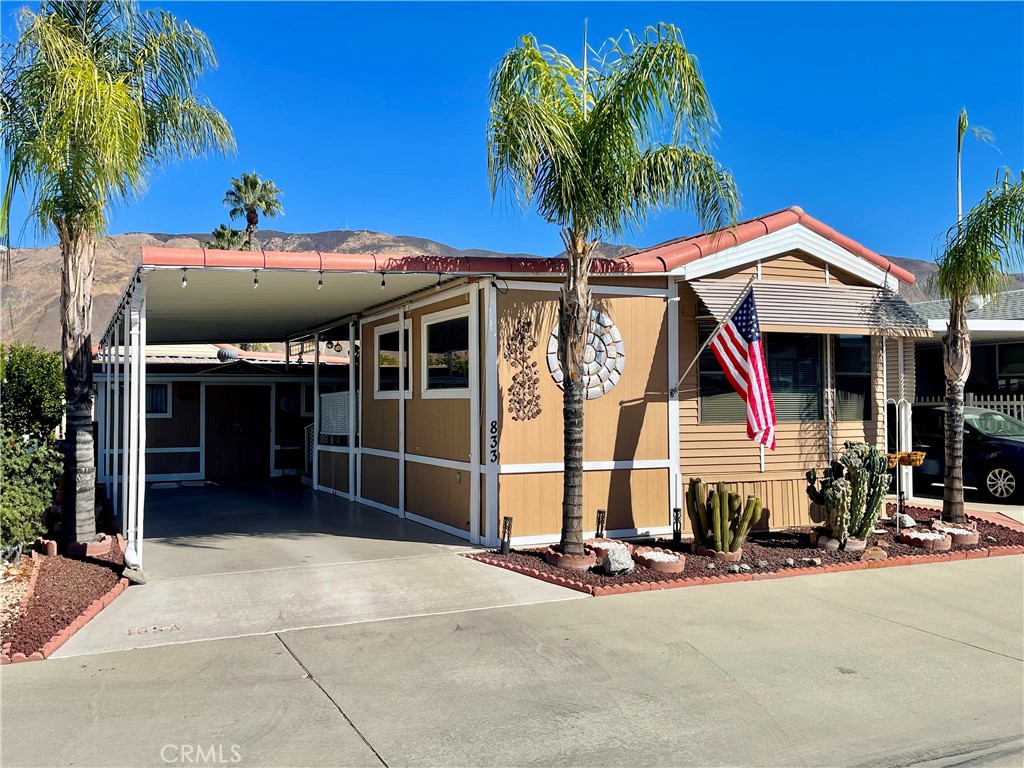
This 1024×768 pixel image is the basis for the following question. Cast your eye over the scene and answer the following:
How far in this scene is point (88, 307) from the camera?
8.76m

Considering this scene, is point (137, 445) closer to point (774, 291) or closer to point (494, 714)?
point (494, 714)

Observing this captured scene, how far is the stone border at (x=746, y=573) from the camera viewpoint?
7.29m

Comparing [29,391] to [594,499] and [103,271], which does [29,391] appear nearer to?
[594,499]

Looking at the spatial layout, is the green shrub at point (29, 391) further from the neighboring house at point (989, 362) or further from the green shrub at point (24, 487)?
the neighboring house at point (989, 362)

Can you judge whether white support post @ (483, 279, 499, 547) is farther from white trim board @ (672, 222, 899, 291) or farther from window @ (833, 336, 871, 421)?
window @ (833, 336, 871, 421)

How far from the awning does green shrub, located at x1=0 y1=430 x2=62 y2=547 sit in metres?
7.32

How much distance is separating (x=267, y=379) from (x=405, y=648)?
12.7m

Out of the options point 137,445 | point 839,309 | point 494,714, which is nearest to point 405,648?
point 494,714

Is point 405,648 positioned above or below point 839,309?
below

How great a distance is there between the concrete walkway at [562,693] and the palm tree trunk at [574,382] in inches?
49.2

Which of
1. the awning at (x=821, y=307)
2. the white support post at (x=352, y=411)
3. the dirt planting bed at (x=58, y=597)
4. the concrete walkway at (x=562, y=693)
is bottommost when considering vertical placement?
the concrete walkway at (x=562, y=693)

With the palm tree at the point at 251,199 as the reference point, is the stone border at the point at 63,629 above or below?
below

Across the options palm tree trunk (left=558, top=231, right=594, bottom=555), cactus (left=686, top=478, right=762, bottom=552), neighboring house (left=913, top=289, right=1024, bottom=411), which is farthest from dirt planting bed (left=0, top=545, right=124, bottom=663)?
neighboring house (left=913, top=289, right=1024, bottom=411)

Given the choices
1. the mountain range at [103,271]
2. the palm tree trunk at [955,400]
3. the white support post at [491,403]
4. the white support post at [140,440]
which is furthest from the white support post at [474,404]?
the mountain range at [103,271]
